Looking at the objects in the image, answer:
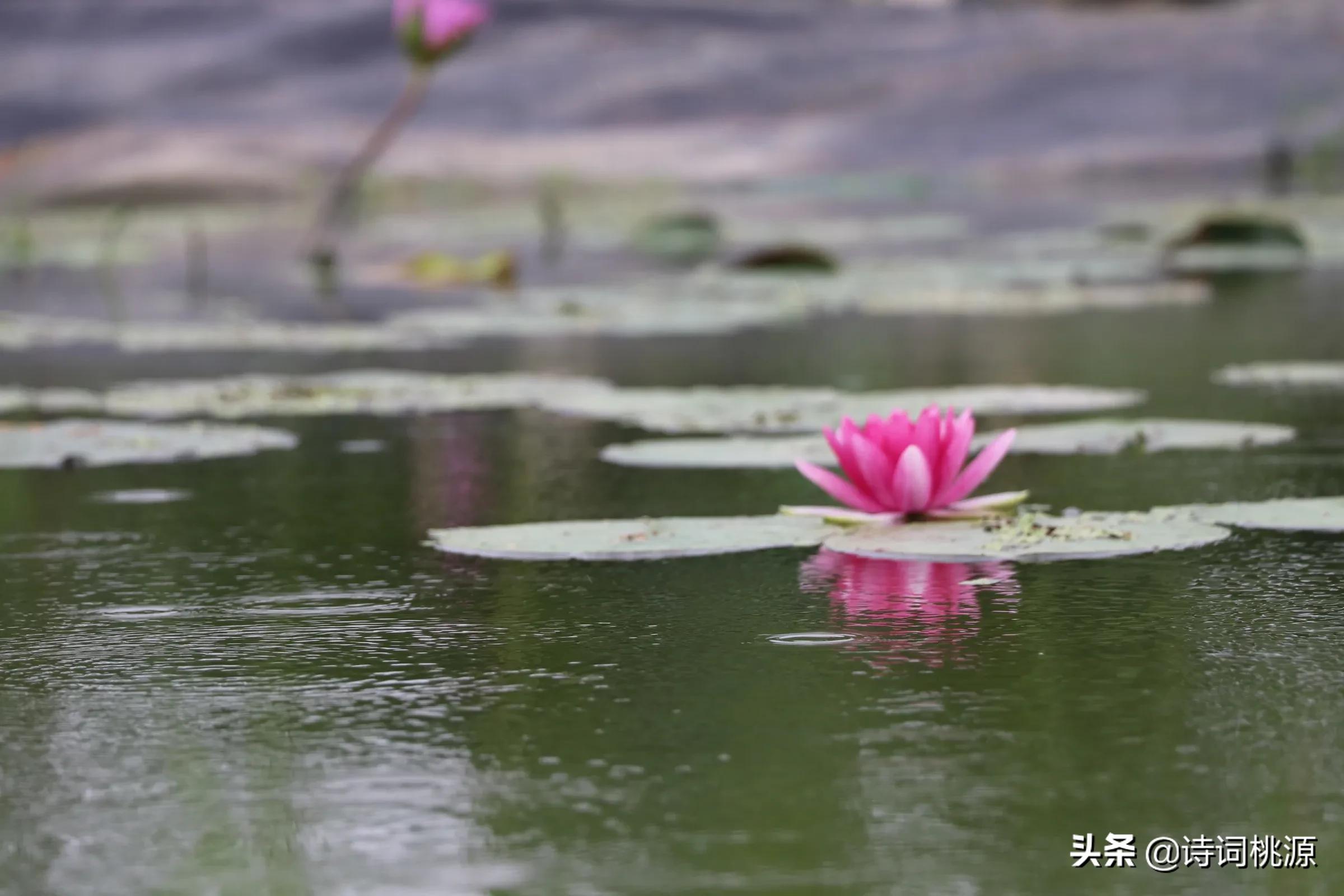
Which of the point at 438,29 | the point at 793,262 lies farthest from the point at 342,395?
the point at 793,262

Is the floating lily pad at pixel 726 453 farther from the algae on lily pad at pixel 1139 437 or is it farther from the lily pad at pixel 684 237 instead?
the lily pad at pixel 684 237

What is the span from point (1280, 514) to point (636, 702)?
0.93 m

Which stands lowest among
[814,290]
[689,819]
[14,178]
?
[689,819]

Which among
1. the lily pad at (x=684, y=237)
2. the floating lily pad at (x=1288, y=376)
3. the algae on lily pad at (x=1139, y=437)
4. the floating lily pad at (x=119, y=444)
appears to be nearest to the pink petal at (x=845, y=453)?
the algae on lily pad at (x=1139, y=437)

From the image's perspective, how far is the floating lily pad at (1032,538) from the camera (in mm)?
2174

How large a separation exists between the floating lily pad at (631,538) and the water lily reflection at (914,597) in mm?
70

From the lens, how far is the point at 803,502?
8.69 feet

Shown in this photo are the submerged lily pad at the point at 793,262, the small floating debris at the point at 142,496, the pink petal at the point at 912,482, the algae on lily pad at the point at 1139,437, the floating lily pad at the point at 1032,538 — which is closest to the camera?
the floating lily pad at the point at 1032,538

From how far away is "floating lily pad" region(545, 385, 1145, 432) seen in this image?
3270 millimetres

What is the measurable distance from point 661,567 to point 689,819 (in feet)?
2.80

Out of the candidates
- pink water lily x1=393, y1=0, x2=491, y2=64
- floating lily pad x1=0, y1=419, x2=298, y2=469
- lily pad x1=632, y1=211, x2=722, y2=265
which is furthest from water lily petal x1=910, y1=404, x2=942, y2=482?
lily pad x1=632, y1=211, x2=722, y2=265

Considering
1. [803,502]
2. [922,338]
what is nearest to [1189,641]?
[803,502]

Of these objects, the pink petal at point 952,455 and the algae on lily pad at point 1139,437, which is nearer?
the pink petal at point 952,455

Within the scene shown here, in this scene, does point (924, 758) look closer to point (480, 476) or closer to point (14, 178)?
point (480, 476)
